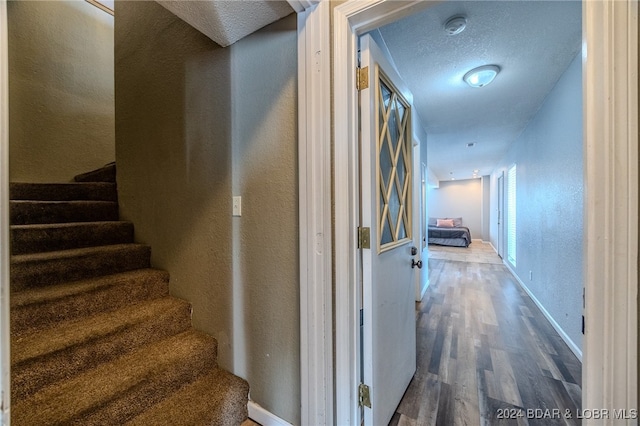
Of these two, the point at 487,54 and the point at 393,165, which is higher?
the point at 487,54

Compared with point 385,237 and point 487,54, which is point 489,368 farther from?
point 487,54

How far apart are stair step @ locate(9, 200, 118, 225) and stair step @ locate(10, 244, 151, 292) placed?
0.48m

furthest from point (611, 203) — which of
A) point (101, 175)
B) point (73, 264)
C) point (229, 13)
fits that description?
point (101, 175)

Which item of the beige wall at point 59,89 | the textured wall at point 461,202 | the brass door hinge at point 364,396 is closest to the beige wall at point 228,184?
the brass door hinge at point 364,396

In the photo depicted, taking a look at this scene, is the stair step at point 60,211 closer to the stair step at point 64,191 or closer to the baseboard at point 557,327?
the stair step at point 64,191

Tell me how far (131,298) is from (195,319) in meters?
0.45

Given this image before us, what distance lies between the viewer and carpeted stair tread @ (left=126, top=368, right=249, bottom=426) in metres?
1.24

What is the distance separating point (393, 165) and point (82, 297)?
6.63 feet

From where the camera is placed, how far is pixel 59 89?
2.78 m

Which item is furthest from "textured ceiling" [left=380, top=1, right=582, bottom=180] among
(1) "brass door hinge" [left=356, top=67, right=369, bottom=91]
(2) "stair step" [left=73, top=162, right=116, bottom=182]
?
(2) "stair step" [left=73, top=162, right=116, bottom=182]

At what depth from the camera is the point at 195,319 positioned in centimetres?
171

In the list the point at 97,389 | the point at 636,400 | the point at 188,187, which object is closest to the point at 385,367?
the point at 636,400

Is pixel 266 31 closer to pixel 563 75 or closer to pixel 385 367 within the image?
pixel 385 367

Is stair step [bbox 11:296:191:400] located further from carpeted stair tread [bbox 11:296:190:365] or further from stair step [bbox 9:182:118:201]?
stair step [bbox 9:182:118:201]
